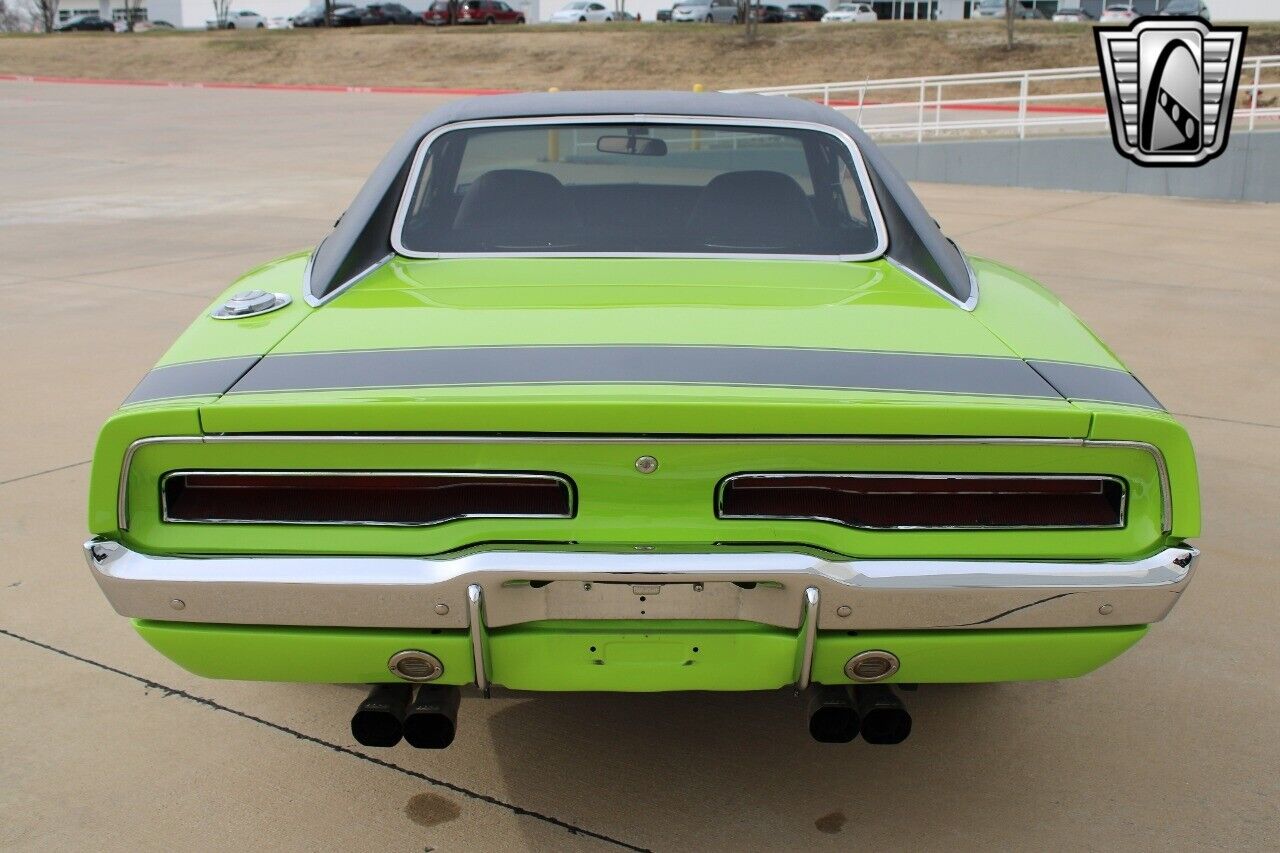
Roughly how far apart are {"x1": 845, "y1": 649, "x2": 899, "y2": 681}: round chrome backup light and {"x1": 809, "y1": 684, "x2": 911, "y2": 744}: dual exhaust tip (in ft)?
0.46

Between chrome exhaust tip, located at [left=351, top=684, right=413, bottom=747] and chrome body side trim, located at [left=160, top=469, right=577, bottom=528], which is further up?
chrome body side trim, located at [left=160, top=469, right=577, bottom=528]

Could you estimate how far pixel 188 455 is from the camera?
7.50ft

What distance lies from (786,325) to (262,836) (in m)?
1.56

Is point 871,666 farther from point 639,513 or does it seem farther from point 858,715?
point 639,513

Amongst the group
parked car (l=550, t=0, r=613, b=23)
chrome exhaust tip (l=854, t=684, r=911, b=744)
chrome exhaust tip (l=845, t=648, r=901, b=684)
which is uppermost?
parked car (l=550, t=0, r=613, b=23)

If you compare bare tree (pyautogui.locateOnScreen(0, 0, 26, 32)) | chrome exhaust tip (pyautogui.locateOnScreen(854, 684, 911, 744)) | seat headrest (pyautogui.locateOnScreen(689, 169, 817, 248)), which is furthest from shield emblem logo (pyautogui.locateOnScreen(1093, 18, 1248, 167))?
bare tree (pyautogui.locateOnScreen(0, 0, 26, 32))

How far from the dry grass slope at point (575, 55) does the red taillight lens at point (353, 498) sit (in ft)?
109

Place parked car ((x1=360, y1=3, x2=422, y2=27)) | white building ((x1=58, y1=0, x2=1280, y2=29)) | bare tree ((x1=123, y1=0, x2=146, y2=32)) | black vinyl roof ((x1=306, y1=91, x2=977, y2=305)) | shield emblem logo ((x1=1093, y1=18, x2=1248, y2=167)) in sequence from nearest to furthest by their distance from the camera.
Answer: black vinyl roof ((x1=306, y1=91, x2=977, y2=305)) → shield emblem logo ((x1=1093, y1=18, x2=1248, y2=167)) → white building ((x1=58, y1=0, x2=1280, y2=29)) → parked car ((x1=360, y1=3, x2=422, y2=27)) → bare tree ((x1=123, y1=0, x2=146, y2=32))

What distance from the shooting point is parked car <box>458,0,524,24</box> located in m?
51.4

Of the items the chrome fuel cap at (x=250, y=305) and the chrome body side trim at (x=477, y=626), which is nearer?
the chrome body side trim at (x=477, y=626)

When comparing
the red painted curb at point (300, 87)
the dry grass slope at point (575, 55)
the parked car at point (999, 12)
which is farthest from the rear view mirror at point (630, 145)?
the parked car at point (999, 12)

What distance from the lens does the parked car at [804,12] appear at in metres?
53.6

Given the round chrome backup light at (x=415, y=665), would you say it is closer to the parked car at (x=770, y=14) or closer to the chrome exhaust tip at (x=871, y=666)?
the chrome exhaust tip at (x=871, y=666)

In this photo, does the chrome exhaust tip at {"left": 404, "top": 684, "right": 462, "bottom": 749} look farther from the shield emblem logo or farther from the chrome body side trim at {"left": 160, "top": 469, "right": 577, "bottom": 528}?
the shield emblem logo
